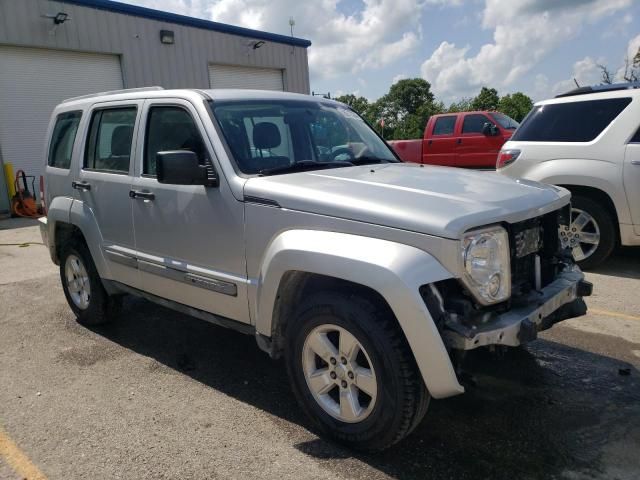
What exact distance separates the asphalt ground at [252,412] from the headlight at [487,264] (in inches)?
34.8

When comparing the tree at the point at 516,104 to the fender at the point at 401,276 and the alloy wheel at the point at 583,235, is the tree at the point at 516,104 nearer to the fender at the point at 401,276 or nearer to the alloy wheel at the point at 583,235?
the alloy wheel at the point at 583,235

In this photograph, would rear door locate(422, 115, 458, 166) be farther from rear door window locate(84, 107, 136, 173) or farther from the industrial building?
rear door window locate(84, 107, 136, 173)

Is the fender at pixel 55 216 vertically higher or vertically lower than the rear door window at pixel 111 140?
lower

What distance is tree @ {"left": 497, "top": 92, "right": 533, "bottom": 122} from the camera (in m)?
35.7

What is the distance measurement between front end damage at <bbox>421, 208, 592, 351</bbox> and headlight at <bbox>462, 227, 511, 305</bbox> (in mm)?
58

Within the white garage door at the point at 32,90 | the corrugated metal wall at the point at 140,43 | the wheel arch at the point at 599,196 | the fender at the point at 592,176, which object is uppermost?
the corrugated metal wall at the point at 140,43

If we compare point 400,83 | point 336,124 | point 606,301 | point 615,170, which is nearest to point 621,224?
point 615,170

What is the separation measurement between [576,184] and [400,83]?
178ft

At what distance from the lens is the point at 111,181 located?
4254mm

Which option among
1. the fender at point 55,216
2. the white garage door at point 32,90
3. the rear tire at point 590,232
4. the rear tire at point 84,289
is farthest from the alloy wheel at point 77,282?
the white garage door at point 32,90

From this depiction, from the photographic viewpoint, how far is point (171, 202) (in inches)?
145

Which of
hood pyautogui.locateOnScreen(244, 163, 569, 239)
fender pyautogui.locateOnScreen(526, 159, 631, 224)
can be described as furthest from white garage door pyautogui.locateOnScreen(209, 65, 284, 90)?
hood pyautogui.locateOnScreen(244, 163, 569, 239)

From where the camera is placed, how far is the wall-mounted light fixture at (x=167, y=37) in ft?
52.5

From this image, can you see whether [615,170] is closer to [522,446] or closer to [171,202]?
[522,446]
